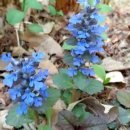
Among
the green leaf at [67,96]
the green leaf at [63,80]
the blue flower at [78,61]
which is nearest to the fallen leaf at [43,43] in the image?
the green leaf at [67,96]

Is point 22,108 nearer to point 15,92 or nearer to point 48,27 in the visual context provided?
point 15,92

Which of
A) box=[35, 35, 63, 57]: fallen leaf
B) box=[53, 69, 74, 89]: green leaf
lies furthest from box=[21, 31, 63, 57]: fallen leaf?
box=[53, 69, 74, 89]: green leaf

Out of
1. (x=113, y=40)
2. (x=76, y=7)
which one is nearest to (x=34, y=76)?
(x=113, y=40)

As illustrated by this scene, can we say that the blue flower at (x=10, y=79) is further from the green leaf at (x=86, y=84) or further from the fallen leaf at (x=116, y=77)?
the fallen leaf at (x=116, y=77)

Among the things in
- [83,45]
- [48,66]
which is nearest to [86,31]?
[83,45]

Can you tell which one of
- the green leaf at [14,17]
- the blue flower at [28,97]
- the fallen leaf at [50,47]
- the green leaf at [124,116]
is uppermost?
the green leaf at [14,17]
